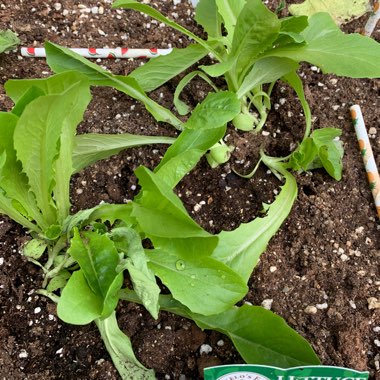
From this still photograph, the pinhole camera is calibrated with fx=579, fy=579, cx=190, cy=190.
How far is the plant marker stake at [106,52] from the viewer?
59.0 inches

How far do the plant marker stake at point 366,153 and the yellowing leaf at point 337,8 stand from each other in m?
0.29

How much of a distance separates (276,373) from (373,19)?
3.18 feet

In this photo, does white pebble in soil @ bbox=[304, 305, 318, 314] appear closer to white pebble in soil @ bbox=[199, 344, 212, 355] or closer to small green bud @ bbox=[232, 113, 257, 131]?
white pebble in soil @ bbox=[199, 344, 212, 355]

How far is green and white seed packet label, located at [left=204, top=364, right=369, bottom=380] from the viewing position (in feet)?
2.89

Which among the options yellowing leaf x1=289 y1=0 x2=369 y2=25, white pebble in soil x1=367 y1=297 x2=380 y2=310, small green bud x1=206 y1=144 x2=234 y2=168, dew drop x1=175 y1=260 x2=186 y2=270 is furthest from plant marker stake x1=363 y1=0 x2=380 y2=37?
dew drop x1=175 y1=260 x2=186 y2=270

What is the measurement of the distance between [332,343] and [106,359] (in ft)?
1.42

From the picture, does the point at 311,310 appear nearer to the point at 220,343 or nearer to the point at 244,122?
the point at 220,343

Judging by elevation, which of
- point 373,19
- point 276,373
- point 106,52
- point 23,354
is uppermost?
point 373,19

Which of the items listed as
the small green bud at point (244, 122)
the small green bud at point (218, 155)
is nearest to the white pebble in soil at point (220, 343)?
the small green bud at point (218, 155)

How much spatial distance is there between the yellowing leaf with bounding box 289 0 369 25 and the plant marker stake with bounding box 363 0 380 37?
2.6 inches

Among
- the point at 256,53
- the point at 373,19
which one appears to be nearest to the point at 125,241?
the point at 256,53

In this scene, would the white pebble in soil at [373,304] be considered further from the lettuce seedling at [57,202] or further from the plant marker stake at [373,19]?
the plant marker stake at [373,19]

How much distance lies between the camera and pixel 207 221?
1.28 metres

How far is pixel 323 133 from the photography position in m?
1.30
